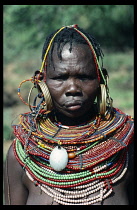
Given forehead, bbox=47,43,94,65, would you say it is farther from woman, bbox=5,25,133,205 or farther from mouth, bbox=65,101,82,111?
mouth, bbox=65,101,82,111

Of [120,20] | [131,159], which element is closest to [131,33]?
[120,20]

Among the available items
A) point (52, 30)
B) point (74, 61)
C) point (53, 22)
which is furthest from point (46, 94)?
point (53, 22)

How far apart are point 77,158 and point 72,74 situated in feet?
2.07

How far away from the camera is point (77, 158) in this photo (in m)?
2.30

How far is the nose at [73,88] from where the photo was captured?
2229 millimetres

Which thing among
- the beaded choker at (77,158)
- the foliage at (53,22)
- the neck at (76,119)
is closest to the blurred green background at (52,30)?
the foliage at (53,22)

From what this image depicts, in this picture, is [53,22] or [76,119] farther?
[53,22]

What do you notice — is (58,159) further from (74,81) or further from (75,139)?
(74,81)

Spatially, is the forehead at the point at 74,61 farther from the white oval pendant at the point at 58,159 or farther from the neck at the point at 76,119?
the white oval pendant at the point at 58,159

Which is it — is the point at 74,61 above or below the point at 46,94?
above

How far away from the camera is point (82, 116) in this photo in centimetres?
249

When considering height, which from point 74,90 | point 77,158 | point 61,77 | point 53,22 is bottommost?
point 77,158

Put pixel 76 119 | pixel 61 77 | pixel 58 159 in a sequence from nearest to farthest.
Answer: pixel 58 159 < pixel 61 77 < pixel 76 119
